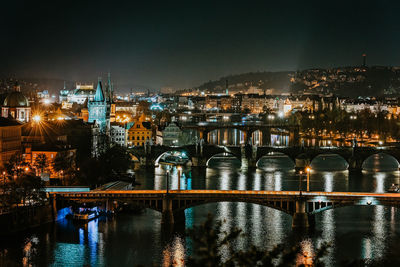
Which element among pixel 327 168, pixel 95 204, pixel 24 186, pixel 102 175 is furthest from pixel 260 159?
pixel 24 186

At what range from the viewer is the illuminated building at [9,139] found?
4488 cm

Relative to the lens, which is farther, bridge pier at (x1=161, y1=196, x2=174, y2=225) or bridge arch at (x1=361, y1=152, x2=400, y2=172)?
bridge arch at (x1=361, y1=152, x2=400, y2=172)

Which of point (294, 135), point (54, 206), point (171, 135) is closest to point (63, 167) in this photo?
point (54, 206)

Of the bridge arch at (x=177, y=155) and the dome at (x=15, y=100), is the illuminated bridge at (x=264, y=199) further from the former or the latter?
the bridge arch at (x=177, y=155)

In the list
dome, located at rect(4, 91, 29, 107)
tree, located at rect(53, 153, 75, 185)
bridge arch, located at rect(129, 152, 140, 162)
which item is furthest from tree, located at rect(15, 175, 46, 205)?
bridge arch, located at rect(129, 152, 140, 162)

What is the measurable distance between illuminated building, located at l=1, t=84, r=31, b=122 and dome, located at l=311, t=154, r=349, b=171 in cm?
2554

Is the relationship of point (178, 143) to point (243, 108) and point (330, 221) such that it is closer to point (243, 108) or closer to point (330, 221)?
point (330, 221)

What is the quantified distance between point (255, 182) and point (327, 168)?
37.9 ft

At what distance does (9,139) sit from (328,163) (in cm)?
3051

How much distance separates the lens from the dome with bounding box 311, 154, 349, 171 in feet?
194

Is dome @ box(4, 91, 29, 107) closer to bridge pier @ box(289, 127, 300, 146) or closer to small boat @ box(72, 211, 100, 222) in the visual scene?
small boat @ box(72, 211, 100, 222)

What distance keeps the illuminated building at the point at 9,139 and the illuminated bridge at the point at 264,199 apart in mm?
12022

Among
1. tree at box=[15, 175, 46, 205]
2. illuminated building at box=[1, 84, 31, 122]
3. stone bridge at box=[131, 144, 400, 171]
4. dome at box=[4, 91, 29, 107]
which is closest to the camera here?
tree at box=[15, 175, 46, 205]

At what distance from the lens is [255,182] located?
164 feet
